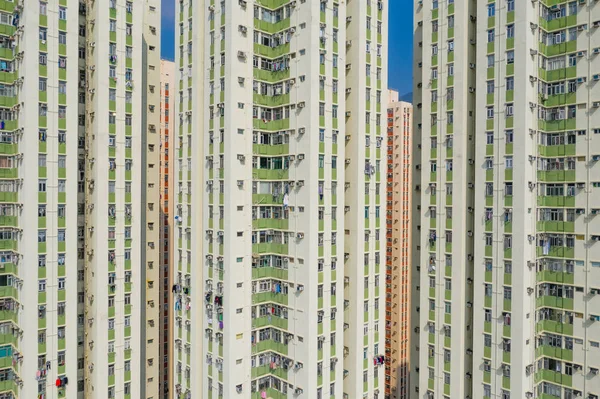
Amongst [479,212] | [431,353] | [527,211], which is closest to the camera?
[527,211]

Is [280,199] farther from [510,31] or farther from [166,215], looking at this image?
[166,215]

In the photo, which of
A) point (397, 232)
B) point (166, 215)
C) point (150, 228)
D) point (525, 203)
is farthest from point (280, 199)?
point (397, 232)

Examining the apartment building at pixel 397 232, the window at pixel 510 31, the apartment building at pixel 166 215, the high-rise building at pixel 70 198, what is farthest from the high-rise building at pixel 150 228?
the apartment building at pixel 397 232

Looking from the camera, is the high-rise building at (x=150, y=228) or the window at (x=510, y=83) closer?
the window at (x=510, y=83)

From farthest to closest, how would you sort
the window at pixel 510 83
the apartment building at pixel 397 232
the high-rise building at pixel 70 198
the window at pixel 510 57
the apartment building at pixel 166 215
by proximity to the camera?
the apartment building at pixel 397 232
the apartment building at pixel 166 215
the window at pixel 510 57
the window at pixel 510 83
the high-rise building at pixel 70 198

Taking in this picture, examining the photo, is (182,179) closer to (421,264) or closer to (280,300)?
(280,300)

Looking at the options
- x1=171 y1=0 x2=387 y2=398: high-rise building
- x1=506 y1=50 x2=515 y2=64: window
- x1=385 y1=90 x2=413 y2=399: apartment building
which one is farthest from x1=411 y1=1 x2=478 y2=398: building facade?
x1=385 y1=90 x2=413 y2=399: apartment building

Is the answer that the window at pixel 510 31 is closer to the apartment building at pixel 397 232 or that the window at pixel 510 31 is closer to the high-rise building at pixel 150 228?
the high-rise building at pixel 150 228

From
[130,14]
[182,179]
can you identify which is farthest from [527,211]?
[130,14]
